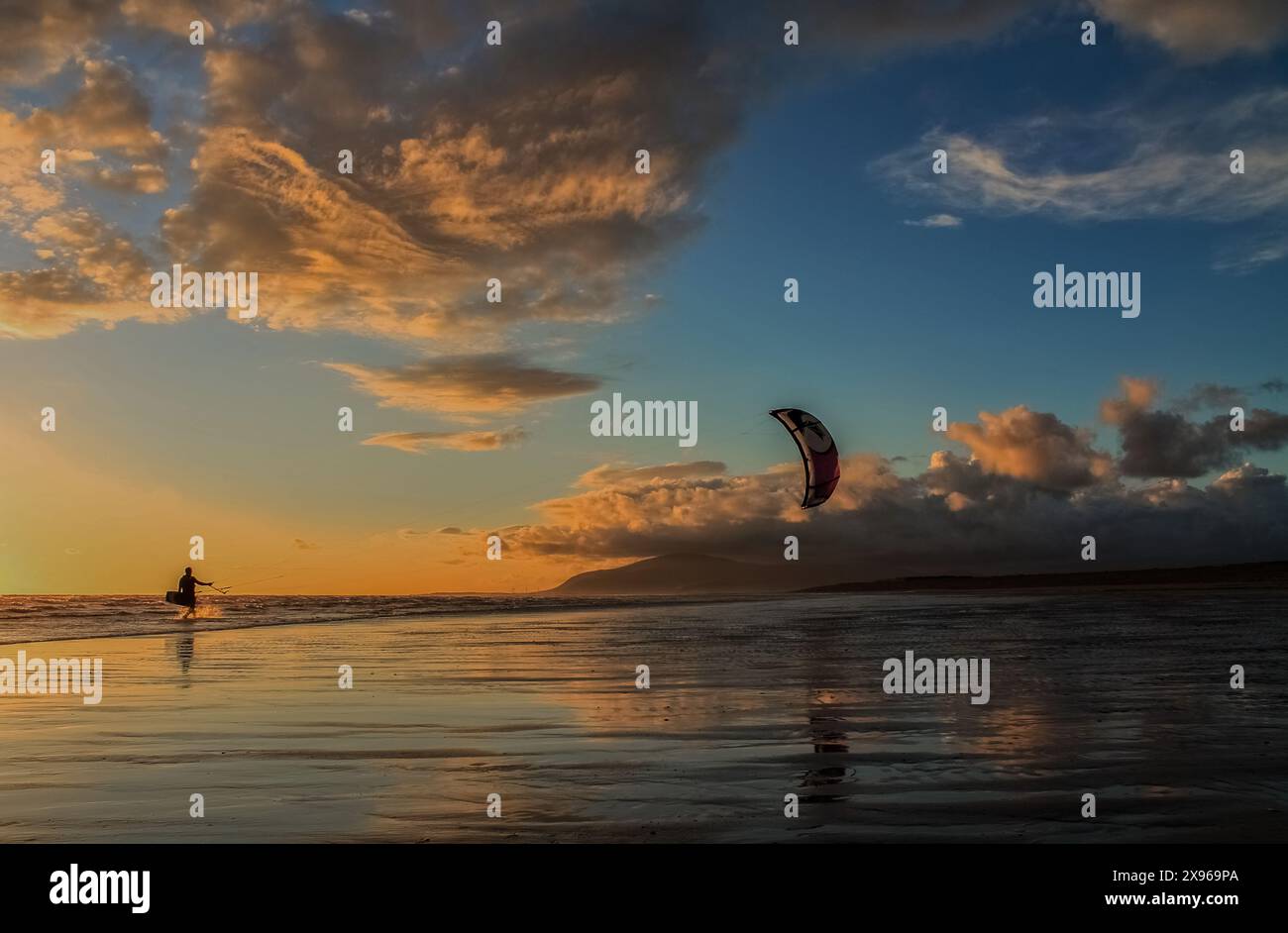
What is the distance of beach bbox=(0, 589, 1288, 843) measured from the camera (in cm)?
718

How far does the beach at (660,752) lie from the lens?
283 inches

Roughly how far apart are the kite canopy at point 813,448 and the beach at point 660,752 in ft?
59.6

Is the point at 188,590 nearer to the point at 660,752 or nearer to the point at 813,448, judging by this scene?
the point at 813,448

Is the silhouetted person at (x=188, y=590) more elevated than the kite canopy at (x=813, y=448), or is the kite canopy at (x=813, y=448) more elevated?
the kite canopy at (x=813, y=448)

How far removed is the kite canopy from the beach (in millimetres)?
18178

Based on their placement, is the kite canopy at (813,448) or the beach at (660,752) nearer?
the beach at (660,752)

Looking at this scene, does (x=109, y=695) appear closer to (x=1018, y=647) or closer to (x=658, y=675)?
(x=658, y=675)

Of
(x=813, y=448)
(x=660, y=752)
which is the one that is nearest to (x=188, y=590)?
(x=813, y=448)

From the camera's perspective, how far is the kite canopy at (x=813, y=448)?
3859 centimetres

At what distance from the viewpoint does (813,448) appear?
127ft

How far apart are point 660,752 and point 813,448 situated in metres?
29.6

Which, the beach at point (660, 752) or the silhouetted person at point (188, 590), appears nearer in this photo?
the beach at point (660, 752)
